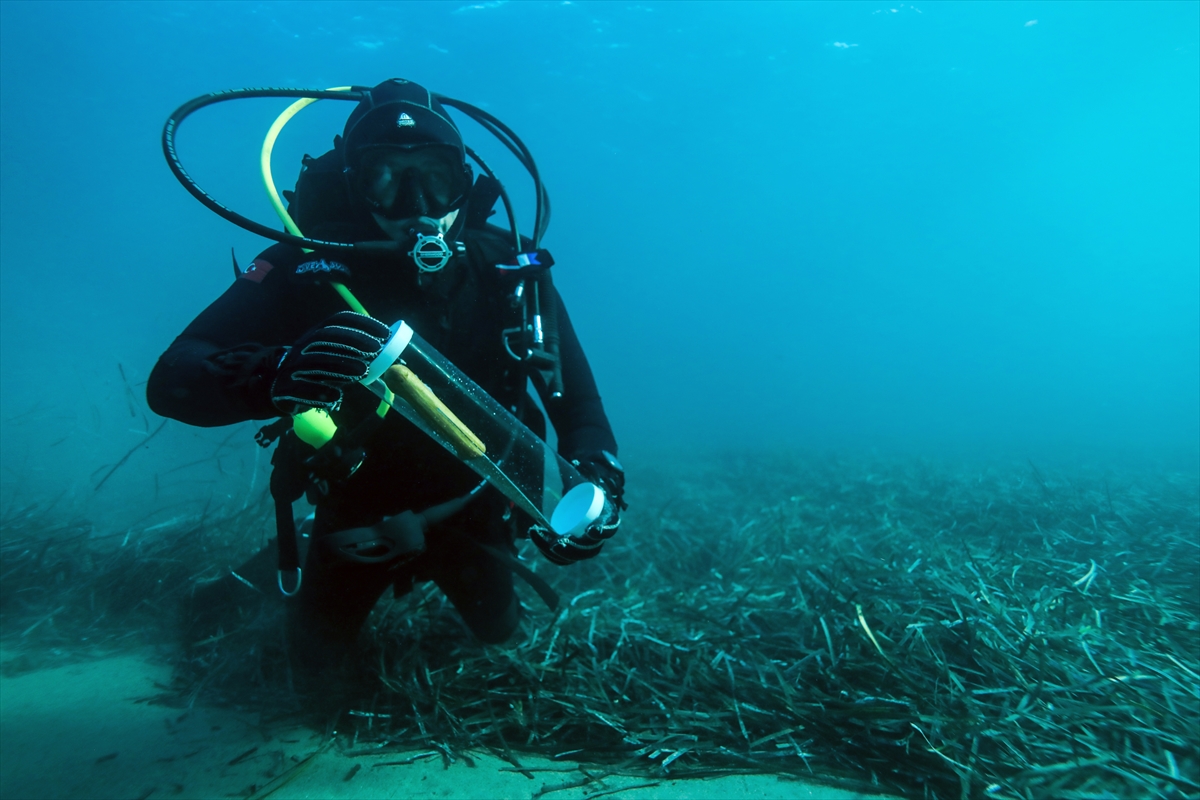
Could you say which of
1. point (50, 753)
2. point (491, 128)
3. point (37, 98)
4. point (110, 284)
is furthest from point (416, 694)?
point (110, 284)

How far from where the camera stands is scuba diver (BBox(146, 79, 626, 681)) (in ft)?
7.82

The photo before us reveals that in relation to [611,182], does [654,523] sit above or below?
below

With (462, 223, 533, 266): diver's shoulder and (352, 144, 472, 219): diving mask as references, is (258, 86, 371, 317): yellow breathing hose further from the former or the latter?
(462, 223, 533, 266): diver's shoulder

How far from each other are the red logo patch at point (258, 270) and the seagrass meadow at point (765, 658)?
2.17 metres

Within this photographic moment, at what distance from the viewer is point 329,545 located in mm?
2396

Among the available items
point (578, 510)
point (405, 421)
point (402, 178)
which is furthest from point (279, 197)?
point (578, 510)

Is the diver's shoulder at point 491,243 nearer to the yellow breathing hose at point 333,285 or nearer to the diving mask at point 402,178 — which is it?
the diving mask at point 402,178

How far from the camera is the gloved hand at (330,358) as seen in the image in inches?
59.9

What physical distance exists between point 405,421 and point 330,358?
1107 millimetres

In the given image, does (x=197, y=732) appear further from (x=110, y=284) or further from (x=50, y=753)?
(x=110, y=284)

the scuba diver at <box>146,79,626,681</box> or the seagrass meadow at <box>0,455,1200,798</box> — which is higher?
the scuba diver at <box>146,79,626,681</box>

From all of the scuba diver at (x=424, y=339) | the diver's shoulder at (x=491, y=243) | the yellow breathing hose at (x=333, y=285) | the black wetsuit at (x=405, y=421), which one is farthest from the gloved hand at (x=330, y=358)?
the diver's shoulder at (x=491, y=243)

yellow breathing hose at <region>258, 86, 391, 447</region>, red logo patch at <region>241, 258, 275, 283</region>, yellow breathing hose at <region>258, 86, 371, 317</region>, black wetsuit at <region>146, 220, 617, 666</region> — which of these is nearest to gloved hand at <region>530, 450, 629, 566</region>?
black wetsuit at <region>146, 220, 617, 666</region>

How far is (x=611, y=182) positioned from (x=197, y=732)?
64326mm
